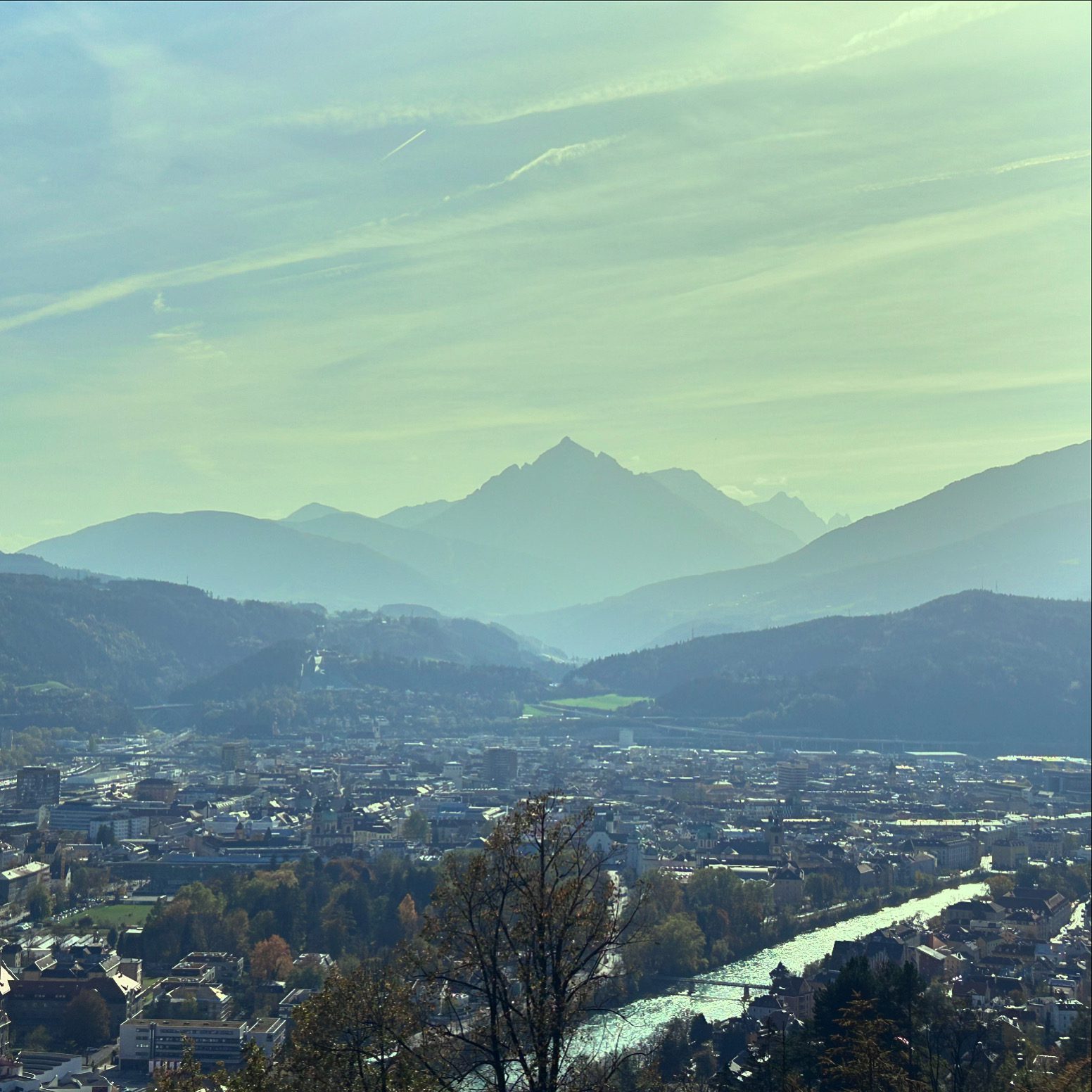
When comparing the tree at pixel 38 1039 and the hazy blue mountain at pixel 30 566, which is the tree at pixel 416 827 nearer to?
the tree at pixel 38 1039

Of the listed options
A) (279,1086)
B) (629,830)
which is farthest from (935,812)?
(279,1086)

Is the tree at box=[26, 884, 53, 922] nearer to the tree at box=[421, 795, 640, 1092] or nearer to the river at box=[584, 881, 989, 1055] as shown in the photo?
the river at box=[584, 881, 989, 1055]

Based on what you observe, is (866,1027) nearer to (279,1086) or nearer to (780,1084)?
(780,1084)

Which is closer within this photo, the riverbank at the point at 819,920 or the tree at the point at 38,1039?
the tree at the point at 38,1039

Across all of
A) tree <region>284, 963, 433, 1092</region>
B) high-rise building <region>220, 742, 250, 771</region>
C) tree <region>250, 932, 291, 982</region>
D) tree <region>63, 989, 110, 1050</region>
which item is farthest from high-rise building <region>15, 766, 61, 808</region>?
tree <region>284, 963, 433, 1092</region>

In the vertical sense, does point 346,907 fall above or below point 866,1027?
below

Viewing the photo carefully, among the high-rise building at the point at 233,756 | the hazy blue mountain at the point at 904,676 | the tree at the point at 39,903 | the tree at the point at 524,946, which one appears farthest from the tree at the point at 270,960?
the hazy blue mountain at the point at 904,676
